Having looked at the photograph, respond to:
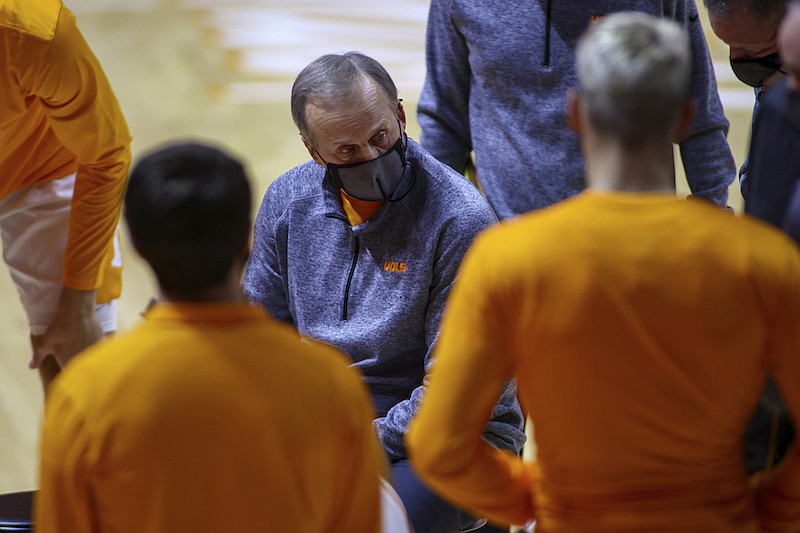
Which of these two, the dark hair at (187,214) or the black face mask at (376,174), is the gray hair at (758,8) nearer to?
the black face mask at (376,174)

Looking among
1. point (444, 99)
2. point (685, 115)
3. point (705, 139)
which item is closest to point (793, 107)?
point (685, 115)

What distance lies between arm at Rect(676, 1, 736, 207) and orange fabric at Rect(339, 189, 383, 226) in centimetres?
73

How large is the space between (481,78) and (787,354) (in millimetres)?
1356

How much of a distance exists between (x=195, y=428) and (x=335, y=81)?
1.01 m

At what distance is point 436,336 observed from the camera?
6.84 ft

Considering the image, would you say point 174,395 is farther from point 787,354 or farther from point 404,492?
point 404,492

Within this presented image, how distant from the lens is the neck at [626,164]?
130cm

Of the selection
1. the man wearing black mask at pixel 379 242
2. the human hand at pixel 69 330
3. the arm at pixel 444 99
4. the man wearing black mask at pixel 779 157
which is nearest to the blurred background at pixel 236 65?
the human hand at pixel 69 330

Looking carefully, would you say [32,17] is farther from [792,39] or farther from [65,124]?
[792,39]

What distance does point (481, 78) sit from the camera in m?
2.55

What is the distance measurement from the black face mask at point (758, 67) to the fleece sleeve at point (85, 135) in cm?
122

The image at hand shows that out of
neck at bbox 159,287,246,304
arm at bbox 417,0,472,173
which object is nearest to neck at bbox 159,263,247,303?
neck at bbox 159,287,246,304

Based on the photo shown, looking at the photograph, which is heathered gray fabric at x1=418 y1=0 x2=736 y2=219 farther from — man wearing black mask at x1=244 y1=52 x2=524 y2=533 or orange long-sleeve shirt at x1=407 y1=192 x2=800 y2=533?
orange long-sleeve shirt at x1=407 y1=192 x2=800 y2=533

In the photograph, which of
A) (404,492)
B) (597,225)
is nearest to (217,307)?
(597,225)
